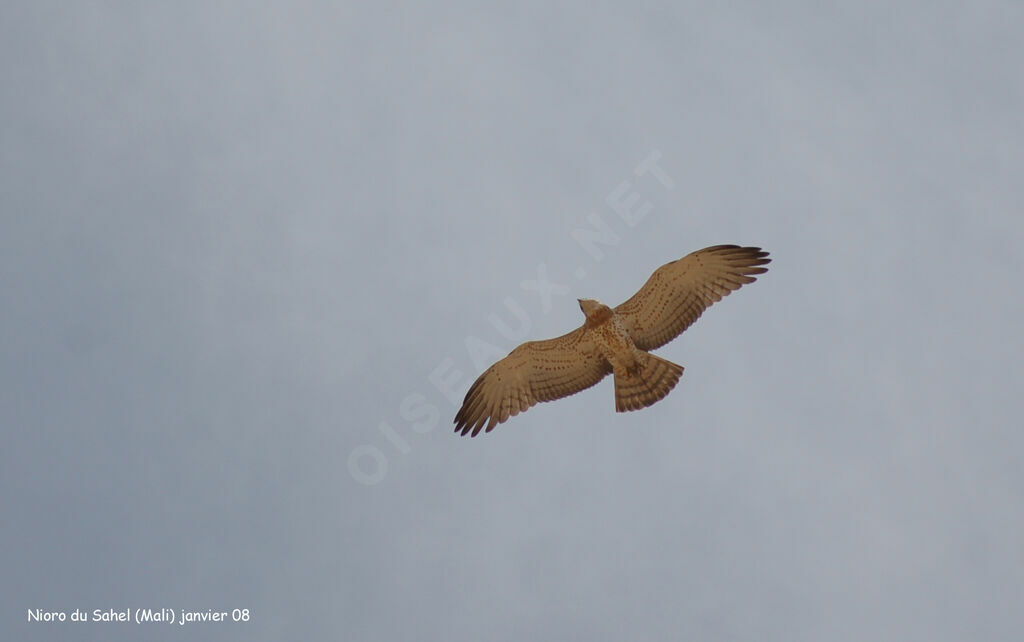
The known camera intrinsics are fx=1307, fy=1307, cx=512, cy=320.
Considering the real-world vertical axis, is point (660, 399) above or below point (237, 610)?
below

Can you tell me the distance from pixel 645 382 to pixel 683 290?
1.45m

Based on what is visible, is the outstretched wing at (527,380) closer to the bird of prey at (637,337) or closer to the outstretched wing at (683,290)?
the bird of prey at (637,337)

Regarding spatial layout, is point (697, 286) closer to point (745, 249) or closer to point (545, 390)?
point (745, 249)

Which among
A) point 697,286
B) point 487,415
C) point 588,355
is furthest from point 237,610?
point 697,286

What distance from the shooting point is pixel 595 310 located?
1898 centimetres

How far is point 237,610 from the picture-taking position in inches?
893

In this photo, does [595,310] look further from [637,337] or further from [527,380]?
[527,380]

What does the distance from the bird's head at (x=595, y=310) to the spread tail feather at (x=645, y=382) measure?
0.82 m

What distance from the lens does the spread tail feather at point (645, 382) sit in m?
18.9

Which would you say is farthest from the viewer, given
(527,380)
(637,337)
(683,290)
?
(527,380)

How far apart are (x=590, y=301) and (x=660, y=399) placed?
68.7 inches

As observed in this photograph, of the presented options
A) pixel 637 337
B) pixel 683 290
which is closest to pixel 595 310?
pixel 637 337

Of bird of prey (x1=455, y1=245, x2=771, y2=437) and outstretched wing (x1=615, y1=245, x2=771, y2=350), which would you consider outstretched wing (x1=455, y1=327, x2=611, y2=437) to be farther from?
outstretched wing (x1=615, y1=245, x2=771, y2=350)

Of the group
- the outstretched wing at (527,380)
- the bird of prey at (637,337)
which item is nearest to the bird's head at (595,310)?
the bird of prey at (637,337)
